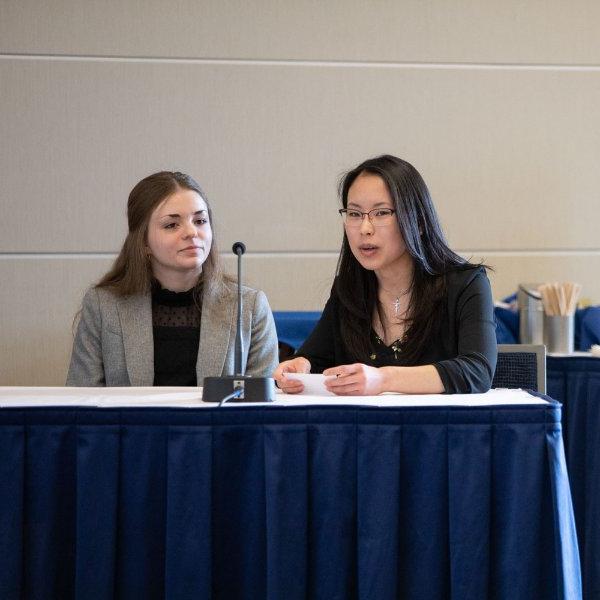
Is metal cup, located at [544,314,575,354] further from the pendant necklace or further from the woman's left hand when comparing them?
the woman's left hand

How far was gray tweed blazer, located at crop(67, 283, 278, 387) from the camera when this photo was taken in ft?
7.62

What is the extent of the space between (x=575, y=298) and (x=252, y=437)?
2060 millimetres

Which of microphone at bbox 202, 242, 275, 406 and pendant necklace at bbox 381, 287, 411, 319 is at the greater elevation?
pendant necklace at bbox 381, 287, 411, 319

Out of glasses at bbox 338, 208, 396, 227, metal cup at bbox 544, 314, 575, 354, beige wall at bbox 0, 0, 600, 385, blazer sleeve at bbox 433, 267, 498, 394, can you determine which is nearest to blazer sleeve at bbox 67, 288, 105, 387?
glasses at bbox 338, 208, 396, 227

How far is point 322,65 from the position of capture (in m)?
3.61

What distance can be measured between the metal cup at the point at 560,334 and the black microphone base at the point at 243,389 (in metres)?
1.82

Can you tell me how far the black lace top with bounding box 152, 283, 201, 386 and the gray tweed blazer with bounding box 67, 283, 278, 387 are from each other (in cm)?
3

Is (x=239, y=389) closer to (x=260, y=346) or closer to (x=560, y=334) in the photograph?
(x=260, y=346)

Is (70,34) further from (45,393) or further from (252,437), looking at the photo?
(252,437)

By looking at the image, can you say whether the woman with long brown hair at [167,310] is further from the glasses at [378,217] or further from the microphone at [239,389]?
the microphone at [239,389]

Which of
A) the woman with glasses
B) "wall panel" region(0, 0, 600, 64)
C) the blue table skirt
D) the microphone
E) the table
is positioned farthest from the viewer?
"wall panel" region(0, 0, 600, 64)

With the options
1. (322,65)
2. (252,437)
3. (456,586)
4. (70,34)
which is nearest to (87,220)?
(70,34)

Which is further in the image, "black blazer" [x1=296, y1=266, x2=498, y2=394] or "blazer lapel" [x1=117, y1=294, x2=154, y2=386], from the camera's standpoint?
"blazer lapel" [x1=117, y1=294, x2=154, y2=386]

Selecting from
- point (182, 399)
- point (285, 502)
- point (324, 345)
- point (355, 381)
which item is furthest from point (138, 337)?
point (285, 502)
